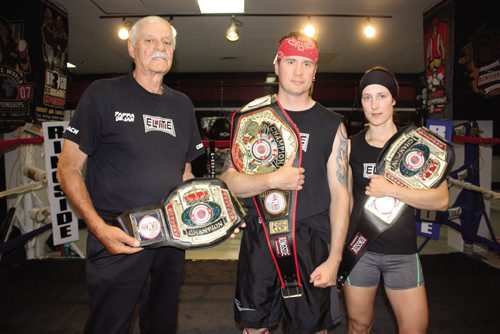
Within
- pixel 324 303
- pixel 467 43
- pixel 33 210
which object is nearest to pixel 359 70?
pixel 467 43

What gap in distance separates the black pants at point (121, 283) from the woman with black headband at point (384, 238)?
83cm

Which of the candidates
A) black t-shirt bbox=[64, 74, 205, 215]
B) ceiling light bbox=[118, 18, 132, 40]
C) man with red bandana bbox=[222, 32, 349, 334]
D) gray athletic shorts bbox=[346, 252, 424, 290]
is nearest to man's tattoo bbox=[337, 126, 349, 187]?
man with red bandana bbox=[222, 32, 349, 334]

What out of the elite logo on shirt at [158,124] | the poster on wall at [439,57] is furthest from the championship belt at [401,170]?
the poster on wall at [439,57]

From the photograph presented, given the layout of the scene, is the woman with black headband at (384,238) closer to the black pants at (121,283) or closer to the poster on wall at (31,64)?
the black pants at (121,283)

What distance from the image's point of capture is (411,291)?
154 centimetres

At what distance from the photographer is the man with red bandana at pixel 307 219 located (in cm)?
146

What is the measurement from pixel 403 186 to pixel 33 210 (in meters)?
3.49

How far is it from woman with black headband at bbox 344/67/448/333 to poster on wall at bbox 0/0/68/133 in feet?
11.3

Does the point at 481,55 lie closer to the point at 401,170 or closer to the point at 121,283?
the point at 401,170

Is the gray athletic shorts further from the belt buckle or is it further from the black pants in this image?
the black pants

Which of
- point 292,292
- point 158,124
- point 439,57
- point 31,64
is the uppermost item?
point 439,57

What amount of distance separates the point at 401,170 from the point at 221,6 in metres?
3.85

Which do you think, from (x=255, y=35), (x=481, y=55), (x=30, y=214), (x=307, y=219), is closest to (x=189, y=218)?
(x=307, y=219)

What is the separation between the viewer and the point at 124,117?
1.42 metres
